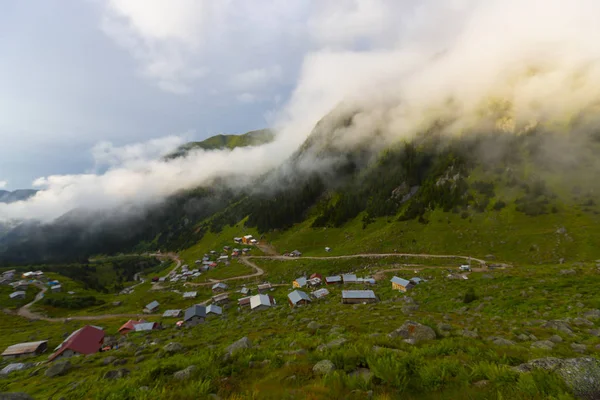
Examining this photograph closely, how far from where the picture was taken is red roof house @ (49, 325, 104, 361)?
41.1 metres

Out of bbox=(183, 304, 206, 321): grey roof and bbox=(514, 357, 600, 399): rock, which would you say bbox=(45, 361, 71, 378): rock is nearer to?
bbox=(183, 304, 206, 321): grey roof

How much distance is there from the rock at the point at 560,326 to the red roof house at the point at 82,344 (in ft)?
204

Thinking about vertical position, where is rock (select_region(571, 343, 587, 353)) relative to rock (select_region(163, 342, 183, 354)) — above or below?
above

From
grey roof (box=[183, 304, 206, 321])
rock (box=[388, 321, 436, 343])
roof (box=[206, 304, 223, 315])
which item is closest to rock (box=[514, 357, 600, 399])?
rock (box=[388, 321, 436, 343])

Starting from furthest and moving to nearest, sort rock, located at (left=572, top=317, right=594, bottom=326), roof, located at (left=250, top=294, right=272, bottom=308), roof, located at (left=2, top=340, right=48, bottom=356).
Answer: roof, located at (left=250, top=294, right=272, bottom=308), roof, located at (left=2, top=340, right=48, bottom=356), rock, located at (left=572, top=317, right=594, bottom=326)

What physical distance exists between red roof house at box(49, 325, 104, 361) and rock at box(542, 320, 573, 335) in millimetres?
62219

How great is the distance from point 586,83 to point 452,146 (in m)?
86.6

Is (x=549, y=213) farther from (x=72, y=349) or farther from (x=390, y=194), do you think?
(x=72, y=349)

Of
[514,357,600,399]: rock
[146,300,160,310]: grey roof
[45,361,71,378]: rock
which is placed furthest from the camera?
[146,300,160,310]: grey roof

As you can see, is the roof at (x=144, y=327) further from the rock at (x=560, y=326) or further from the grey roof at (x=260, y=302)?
the rock at (x=560, y=326)

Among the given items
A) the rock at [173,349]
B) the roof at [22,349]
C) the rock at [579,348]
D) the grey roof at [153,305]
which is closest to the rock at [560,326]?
the rock at [579,348]

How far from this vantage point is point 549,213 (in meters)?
92.9

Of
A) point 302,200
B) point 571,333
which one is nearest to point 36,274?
point 302,200

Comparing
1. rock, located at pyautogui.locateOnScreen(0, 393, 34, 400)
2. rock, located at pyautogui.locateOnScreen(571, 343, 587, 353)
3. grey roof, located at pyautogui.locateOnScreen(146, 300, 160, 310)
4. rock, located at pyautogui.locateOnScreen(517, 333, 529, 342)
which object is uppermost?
rock, located at pyautogui.locateOnScreen(0, 393, 34, 400)
